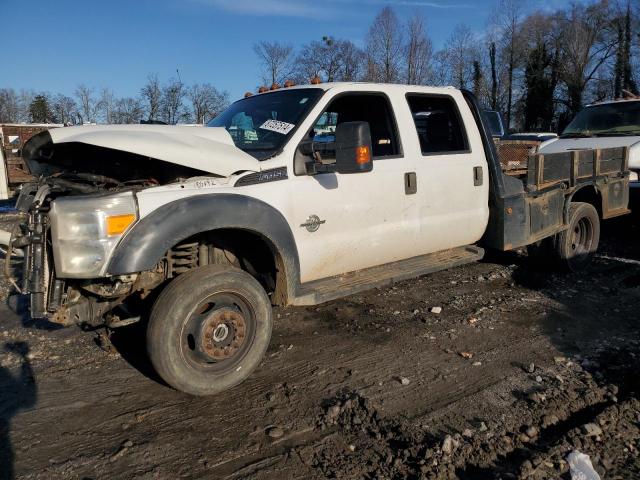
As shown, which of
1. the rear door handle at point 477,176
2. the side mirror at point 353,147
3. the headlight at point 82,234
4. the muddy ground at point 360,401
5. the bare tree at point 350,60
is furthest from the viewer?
the bare tree at point 350,60

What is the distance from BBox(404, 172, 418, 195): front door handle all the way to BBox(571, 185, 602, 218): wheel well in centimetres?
288

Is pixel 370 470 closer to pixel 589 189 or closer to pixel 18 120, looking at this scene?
pixel 589 189

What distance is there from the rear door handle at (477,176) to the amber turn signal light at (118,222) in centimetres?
332

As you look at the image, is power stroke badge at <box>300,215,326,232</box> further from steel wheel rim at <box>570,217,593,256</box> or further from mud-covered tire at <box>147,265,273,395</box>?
steel wheel rim at <box>570,217,593,256</box>

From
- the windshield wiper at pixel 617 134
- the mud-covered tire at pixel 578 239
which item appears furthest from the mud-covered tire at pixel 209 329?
the windshield wiper at pixel 617 134

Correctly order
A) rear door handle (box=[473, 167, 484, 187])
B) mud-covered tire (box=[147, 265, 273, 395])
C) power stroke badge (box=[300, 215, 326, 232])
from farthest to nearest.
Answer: rear door handle (box=[473, 167, 484, 187]) → power stroke badge (box=[300, 215, 326, 232]) → mud-covered tire (box=[147, 265, 273, 395])

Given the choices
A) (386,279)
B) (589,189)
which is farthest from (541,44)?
(386,279)

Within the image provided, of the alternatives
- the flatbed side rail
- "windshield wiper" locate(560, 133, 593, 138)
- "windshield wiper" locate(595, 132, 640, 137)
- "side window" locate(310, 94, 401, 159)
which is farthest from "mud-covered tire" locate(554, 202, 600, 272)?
"windshield wiper" locate(560, 133, 593, 138)

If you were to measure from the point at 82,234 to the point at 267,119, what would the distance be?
1.85 metres

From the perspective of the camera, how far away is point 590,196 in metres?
6.67

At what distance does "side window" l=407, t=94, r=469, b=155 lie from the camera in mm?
4949

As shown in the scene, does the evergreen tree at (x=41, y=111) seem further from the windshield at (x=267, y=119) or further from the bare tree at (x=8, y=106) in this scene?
the windshield at (x=267, y=119)

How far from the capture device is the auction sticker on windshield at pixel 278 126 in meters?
4.05

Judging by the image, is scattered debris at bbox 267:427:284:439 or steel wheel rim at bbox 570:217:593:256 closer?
scattered debris at bbox 267:427:284:439
